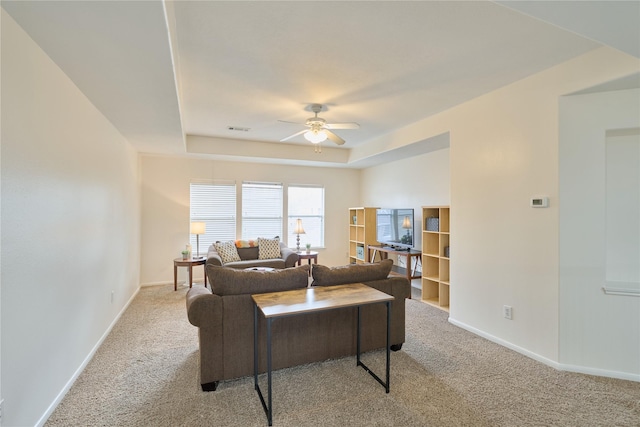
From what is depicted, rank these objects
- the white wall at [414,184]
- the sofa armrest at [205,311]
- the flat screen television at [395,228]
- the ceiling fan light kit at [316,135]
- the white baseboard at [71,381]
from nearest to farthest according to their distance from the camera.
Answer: the white baseboard at [71,381], the sofa armrest at [205,311], the ceiling fan light kit at [316,135], the white wall at [414,184], the flat screen television at [395,228]

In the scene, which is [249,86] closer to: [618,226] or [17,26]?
[17,26]

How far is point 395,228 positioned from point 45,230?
15.2ft

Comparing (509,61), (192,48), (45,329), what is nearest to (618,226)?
(509,61)

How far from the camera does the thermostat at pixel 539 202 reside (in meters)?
2.72

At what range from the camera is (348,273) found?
2779 millimetres

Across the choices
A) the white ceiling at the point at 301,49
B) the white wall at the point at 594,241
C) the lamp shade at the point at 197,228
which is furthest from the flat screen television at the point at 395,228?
the lamp shade at the point at 197,228

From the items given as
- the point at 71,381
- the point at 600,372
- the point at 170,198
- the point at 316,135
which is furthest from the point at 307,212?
the point at 600,372

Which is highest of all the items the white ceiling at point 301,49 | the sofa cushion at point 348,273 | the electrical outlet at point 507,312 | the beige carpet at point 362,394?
the white ceiling at point 301,49

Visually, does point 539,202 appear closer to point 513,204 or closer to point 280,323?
point 513,204

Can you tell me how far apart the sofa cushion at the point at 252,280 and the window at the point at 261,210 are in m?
3.82

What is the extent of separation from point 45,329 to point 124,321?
195 centimetres

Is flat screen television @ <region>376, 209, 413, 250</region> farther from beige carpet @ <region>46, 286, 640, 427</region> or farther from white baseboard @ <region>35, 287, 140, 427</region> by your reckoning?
white baseboard @ <region>35, 287, 140, 427</region>

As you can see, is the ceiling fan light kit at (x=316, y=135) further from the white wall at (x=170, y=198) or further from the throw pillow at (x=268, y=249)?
the white wall at (x=170, y=198)

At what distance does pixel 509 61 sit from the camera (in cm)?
260
